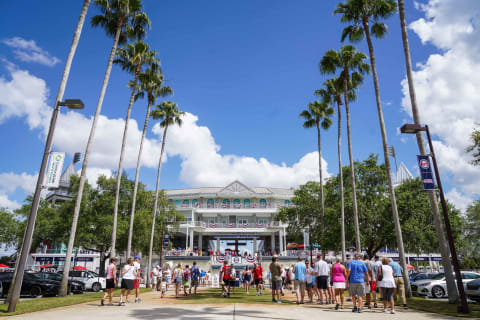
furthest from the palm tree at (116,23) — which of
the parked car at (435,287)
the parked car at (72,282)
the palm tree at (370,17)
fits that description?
the parked car at (435,287)

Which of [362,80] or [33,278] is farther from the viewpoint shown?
[362,80]

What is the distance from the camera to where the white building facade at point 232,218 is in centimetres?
4338

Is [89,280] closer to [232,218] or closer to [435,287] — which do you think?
[435,287]

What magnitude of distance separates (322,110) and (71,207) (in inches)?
1028

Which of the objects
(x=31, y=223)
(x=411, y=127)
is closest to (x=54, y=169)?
(x=31, y=223)

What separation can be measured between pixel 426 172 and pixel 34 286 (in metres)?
19.3

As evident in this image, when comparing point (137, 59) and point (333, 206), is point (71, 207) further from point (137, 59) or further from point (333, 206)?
point (333, 206)

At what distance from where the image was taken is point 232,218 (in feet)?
158

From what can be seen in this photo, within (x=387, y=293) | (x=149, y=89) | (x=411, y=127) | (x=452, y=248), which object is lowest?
(x=387, y=293)

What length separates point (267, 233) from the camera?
44469 millimetres

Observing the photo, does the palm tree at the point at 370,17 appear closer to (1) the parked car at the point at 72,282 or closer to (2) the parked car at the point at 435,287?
(2) the parked car at the point at 435,287

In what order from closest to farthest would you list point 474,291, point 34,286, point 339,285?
point 339,285 → point 474,291 → point 34,286

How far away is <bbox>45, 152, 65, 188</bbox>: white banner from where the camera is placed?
10530mm

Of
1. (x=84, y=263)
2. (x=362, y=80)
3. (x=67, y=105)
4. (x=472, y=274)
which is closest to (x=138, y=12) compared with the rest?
(x=67, y=105)
